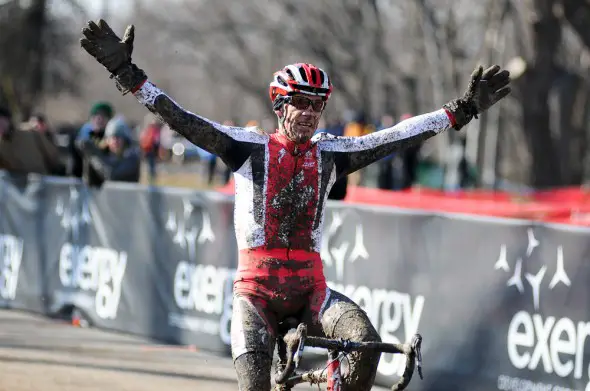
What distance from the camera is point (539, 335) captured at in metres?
8.48

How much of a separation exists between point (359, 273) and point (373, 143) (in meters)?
3.57

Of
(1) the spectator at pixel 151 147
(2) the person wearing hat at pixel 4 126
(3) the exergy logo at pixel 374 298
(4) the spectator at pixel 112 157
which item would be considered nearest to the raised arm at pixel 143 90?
(3) the exergy logo at pixel 374 298

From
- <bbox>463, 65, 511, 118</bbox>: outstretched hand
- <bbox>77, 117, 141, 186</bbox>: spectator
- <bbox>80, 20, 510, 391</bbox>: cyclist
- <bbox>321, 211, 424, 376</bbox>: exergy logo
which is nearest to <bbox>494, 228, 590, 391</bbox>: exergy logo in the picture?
<bbox>321, 211, 424, 376</bbox>: exergy logo

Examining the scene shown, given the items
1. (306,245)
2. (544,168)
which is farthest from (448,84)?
(306,245)

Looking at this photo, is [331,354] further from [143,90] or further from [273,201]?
[143,90]

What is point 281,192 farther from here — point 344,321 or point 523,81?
point 523,81

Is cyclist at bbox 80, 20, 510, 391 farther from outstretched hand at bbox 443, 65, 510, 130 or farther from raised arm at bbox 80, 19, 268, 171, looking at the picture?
outstretched hand at bbox 443, 65, 510, 130

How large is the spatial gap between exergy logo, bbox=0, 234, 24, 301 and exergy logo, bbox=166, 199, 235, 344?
8.75ft

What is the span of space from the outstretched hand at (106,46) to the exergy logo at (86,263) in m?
6.39

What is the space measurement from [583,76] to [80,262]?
25.3m

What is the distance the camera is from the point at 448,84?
101 ft

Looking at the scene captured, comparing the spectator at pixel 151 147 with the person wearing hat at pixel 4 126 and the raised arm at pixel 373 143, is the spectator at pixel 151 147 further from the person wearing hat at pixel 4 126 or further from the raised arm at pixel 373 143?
the raised arm at pixel 373 143

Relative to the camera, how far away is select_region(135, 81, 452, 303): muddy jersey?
6.17 metres

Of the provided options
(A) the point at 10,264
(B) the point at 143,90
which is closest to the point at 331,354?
(B) the point at 143,90
